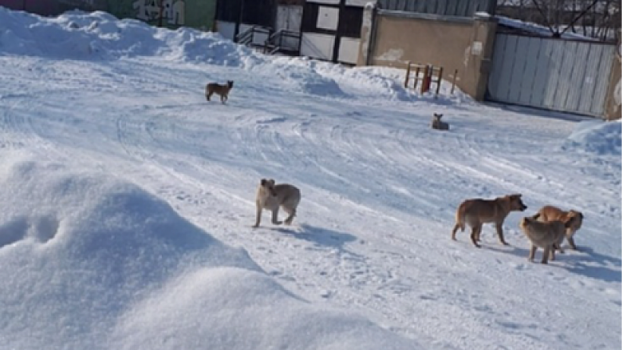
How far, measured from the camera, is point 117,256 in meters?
3.65

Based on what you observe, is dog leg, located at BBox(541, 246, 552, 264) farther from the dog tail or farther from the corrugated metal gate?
the corrugated metal gate

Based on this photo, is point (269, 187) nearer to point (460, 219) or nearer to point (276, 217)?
point (276, 217)

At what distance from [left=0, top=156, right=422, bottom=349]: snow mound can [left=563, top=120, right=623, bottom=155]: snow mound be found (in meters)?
9.86

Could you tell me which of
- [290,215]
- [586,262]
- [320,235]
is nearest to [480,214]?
[586,262]

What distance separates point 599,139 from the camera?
41.4 ft

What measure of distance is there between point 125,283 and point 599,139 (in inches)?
434

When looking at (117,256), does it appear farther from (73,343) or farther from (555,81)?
(555,81)

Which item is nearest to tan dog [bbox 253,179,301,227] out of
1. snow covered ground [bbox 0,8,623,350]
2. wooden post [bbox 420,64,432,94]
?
snow covered ground [bbox 0,8,623,350]

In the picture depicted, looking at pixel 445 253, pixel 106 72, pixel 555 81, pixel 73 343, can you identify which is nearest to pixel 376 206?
pixel 445 253

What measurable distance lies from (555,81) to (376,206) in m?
15.1

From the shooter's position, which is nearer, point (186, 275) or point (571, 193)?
point (186, 275)

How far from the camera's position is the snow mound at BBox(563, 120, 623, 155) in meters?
12.3

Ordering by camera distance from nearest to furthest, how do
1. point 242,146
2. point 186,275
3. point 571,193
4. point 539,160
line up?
1. point 186,275
2. point 571,193
3. point 242,146
4. point 539,160

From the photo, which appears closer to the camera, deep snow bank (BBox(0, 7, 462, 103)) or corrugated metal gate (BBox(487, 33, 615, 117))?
deep snow bank (BBox(0, 7, 462, 103))
